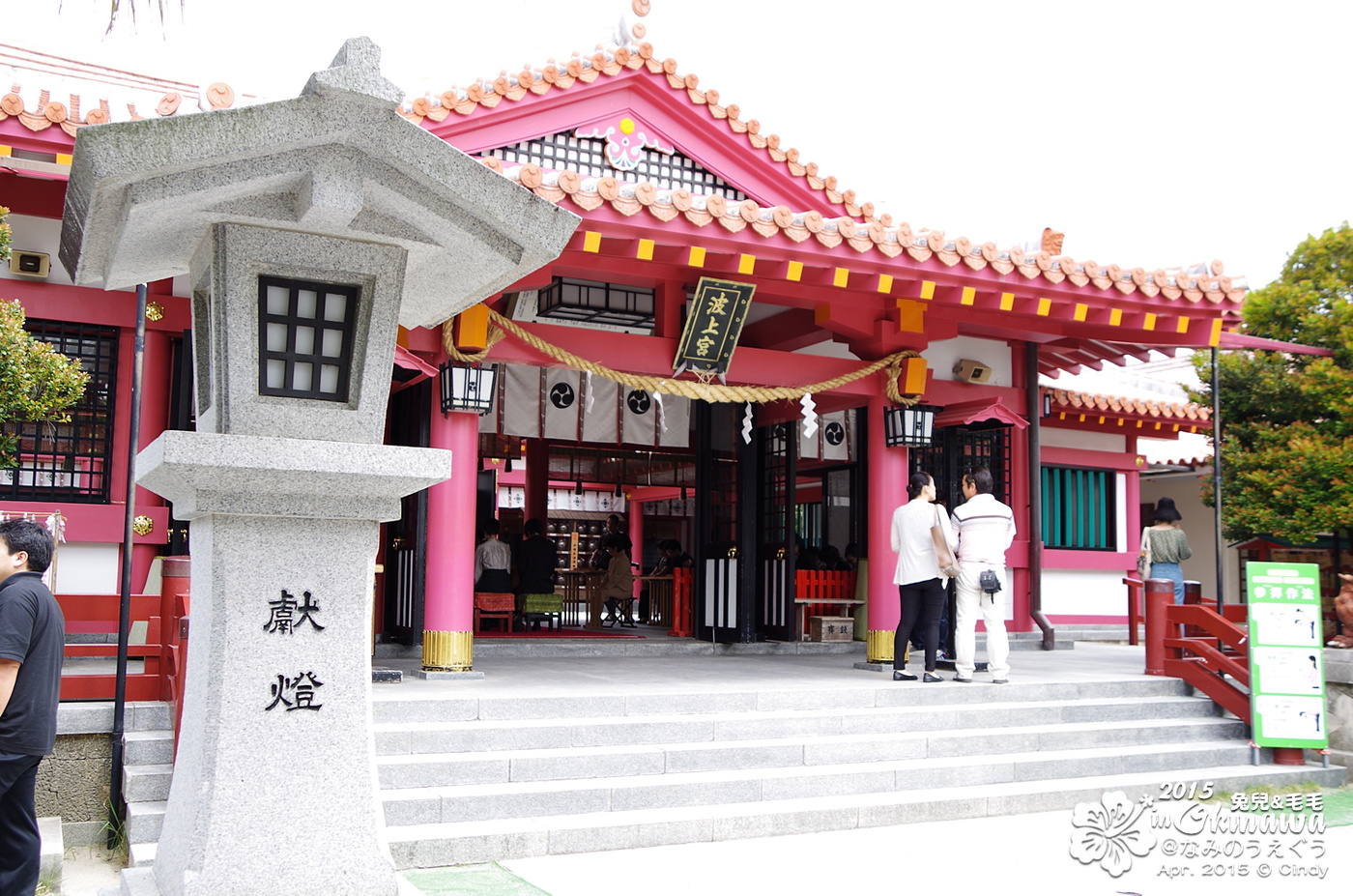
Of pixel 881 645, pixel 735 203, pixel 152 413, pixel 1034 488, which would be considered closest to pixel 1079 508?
pixel 1034 488

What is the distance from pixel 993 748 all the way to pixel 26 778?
18.6ft

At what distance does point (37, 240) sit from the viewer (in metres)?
7.90

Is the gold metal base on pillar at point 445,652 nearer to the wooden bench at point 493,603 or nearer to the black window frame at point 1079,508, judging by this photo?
the wooden bench at point 493,603

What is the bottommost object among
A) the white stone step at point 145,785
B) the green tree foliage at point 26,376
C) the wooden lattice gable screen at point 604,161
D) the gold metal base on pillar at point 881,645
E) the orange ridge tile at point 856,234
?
the white stone step at point 145,785

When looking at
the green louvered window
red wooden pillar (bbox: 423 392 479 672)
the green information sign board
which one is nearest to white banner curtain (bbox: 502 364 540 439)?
red wooden pillar (bbox: 423 392 479 672)

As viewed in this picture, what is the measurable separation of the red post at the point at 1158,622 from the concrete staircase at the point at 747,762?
498 mm

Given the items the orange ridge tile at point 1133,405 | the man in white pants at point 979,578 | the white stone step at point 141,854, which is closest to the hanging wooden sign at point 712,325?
the man in white pants at point 979,578

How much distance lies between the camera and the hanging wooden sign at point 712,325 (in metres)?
8.70

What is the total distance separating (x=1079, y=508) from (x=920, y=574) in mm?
6175

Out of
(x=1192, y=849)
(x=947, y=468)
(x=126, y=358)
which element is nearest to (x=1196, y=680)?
(x=1192, y=849)

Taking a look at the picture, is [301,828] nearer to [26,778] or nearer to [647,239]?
[26,778]

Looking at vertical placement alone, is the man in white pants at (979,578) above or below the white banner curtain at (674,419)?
below

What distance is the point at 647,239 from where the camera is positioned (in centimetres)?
761

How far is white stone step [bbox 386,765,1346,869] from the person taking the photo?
5.27m
